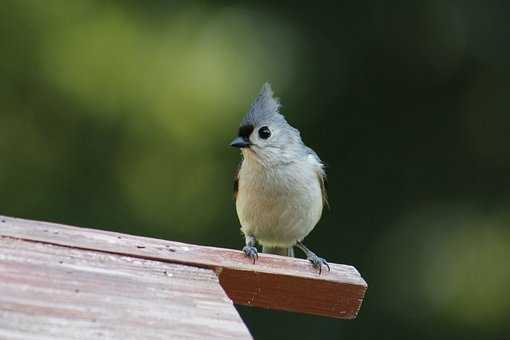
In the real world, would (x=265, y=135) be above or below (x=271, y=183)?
above

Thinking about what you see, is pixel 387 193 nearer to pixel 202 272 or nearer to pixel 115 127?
pixel 115 127

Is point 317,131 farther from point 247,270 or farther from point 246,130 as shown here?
point 247,270

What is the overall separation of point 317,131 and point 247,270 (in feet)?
13.2

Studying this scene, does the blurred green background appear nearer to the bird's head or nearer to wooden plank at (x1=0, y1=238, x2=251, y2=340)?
the bird's head

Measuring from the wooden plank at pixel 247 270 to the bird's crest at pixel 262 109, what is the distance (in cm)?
163

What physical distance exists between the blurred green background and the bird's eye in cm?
149

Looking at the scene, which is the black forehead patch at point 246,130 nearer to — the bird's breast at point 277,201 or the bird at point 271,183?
the bird at point 271,183

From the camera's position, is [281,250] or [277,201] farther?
[281,250]

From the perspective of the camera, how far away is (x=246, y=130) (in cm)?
449

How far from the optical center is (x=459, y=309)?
6.47 metres

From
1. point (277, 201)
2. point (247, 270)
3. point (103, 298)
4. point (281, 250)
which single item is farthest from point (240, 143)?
point (103, 298)

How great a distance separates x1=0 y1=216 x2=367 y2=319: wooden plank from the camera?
256cm

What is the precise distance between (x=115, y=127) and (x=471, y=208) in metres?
2.52

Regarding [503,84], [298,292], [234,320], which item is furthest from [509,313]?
[234,320]
